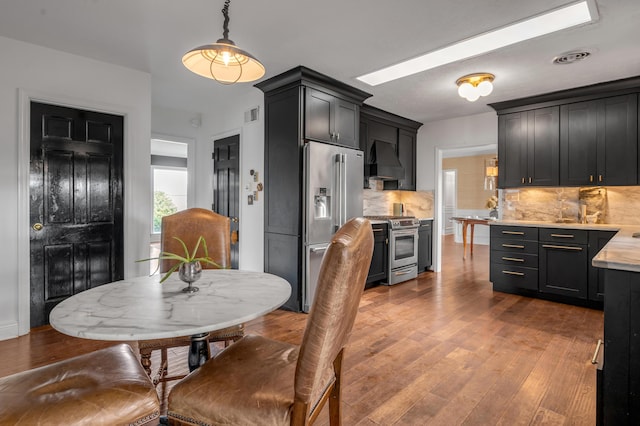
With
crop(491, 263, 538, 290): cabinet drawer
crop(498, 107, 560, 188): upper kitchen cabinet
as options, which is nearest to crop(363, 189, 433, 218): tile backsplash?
crop(498, 107, 560, 188): upper kitchen cabinet

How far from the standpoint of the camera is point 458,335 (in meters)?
2.97

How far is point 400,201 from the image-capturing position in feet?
19.9

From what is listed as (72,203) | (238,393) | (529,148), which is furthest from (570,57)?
(72,203)

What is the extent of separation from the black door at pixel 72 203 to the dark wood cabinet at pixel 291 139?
1.61m

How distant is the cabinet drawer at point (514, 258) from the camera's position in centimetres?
417

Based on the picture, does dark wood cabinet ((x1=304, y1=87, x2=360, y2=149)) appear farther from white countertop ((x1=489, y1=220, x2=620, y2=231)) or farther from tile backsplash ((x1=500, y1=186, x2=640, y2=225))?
tile backsplash ((x1=500, y1=186, x2=640, y2=225))

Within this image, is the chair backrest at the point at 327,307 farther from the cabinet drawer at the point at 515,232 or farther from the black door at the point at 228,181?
the cabinet drawer at the point at 515,232

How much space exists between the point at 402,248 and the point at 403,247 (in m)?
0.03

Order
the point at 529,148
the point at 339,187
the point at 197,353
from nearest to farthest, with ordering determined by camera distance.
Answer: the point at 197,353 → the point at 339,187 → the point at 529,148

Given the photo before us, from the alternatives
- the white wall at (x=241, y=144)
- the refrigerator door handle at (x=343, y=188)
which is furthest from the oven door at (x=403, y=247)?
the white wall at (x=241, y=144)

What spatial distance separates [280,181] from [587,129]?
375 centimetres

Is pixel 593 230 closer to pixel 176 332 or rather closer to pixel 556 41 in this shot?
pixel 556 41

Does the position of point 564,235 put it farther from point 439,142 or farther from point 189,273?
point 189,273

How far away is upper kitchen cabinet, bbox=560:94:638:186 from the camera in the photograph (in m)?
3.77
